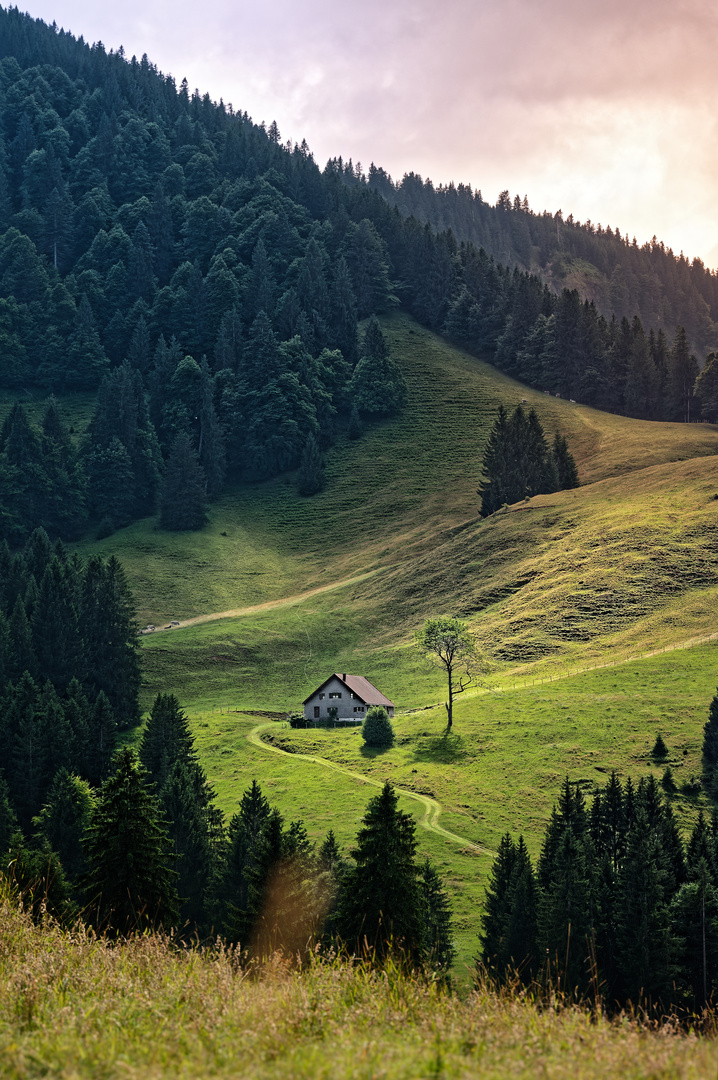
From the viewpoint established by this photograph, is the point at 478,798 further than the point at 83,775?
No

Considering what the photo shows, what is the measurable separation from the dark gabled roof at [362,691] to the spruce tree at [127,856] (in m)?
68.8

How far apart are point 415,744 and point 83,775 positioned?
31377 millimetres

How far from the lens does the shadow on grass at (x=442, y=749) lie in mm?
79500

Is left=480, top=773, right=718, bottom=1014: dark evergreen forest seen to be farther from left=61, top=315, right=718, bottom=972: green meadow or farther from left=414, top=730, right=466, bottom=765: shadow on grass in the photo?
left=414, top=730, right=466, bottom=765: shadow on grass

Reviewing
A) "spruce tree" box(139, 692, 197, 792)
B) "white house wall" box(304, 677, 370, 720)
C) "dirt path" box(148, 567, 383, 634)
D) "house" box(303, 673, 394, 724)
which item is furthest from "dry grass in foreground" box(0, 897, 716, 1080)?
"dirt path" box(148, 567, 383, 634)

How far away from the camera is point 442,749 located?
267 feet

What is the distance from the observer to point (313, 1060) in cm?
827

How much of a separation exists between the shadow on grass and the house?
1403 cm

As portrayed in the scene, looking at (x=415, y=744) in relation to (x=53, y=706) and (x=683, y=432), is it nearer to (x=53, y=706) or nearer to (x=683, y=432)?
(x=53, y=706)

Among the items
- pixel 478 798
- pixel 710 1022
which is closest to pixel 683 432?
pixel 478 798

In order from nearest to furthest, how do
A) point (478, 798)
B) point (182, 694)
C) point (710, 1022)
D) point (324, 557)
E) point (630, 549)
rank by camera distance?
1. point (710, 1022)
2. point (478, 798)
3. point (182, 694)
4. point (630, 549)
5. point (324, 557)

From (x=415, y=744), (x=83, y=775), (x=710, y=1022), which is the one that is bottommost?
(x=83, y=775)

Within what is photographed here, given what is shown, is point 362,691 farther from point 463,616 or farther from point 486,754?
point 463,616

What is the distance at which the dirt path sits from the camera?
5566 inches
